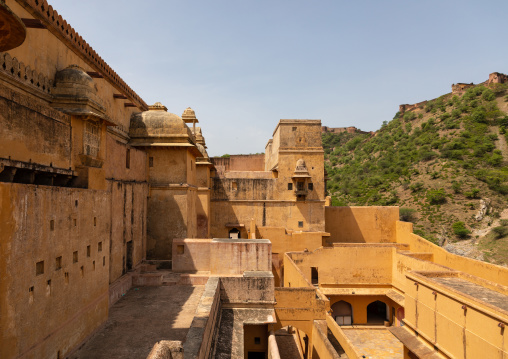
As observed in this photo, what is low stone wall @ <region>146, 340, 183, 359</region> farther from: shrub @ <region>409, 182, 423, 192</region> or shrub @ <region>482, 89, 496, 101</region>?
shrub @ <region>482, 89, 496, 101</region>

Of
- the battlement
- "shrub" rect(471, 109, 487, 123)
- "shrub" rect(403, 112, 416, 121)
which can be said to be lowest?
"shrub" rect(471, 109, 487, 123)

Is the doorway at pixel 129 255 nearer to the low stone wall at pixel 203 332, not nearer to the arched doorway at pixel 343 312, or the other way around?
the low stone wall at pixel 203 332

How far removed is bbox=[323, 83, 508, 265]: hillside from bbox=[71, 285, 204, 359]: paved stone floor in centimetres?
2492

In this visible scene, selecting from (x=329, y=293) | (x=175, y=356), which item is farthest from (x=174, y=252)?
(x=329, y=293)

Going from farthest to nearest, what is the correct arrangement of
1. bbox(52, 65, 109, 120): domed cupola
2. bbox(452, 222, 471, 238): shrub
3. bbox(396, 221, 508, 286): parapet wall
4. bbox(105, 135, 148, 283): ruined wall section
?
bbox(452, 222, 471, 238): shrub, bbox(396, 221, 508, 286): parapet wall, bbox(105, 135, 148, 283): ruined wall section, bbox(52, 65, 109, 120): domed cupola

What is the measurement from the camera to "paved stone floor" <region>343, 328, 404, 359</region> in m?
13.5

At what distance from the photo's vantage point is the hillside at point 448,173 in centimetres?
2978

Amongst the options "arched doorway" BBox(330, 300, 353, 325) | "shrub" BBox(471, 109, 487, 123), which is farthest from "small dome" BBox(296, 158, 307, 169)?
"shrub" BBox(471, 109, 487, 123)

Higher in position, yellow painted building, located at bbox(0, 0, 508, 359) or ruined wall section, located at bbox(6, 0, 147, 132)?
ruined wall section, located at bbox(6, 0, 147, 132)

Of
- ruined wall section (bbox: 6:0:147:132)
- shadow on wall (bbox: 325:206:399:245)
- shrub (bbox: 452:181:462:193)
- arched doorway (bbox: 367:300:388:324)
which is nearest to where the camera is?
ruined wall section (bbox: 6:0:147:132)

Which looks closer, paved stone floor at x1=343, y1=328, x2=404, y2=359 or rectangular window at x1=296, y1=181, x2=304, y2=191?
paved stone floor at x1=343, y1=328, x2=404, y2=359

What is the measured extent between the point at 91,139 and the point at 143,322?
163 inches

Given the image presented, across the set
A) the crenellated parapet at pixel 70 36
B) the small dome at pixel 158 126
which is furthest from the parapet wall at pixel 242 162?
the crenellated parapet at pixel 70 36

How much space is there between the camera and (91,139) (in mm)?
6961
